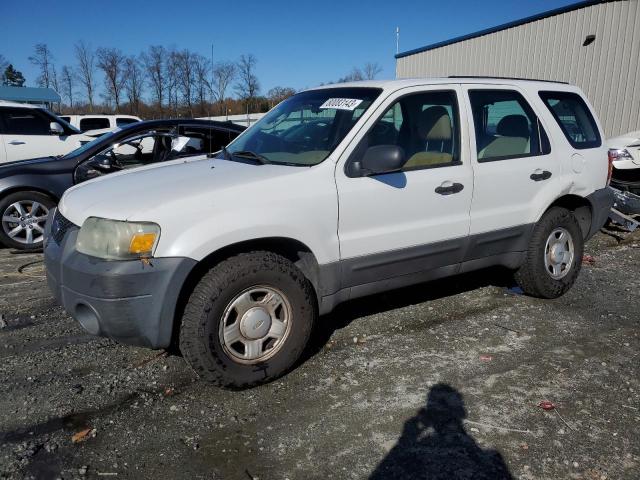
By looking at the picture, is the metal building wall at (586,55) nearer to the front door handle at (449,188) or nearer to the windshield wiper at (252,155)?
the front door handle at (449,188)

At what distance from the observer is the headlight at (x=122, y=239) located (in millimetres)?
2807

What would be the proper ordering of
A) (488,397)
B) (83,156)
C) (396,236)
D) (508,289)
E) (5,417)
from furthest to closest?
(83,156)
(508,289)
(396,236)
(488,397)
(5,417)

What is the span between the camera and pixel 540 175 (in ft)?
14.0

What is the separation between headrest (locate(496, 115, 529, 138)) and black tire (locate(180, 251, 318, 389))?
2168mm

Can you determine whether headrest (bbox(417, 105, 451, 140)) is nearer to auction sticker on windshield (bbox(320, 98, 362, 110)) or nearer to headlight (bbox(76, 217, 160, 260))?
auction sticker on windshield (bbox(320, 98, 362, 110))

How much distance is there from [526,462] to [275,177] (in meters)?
2.02

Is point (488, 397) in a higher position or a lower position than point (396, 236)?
lower

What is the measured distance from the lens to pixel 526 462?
2547 mm

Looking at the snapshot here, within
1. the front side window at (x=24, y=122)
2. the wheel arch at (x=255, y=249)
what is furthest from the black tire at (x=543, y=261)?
the front side window at (x=24, y=122)

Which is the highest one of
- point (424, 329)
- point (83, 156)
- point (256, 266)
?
point (83, 156)

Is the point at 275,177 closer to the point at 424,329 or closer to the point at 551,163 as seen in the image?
the point at 424,329

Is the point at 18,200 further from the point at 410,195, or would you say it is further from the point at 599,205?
the point at 599,205

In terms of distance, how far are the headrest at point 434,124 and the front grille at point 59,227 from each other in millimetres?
2450

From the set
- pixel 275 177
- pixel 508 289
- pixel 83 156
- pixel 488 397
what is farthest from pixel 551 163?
pixel 83 156
